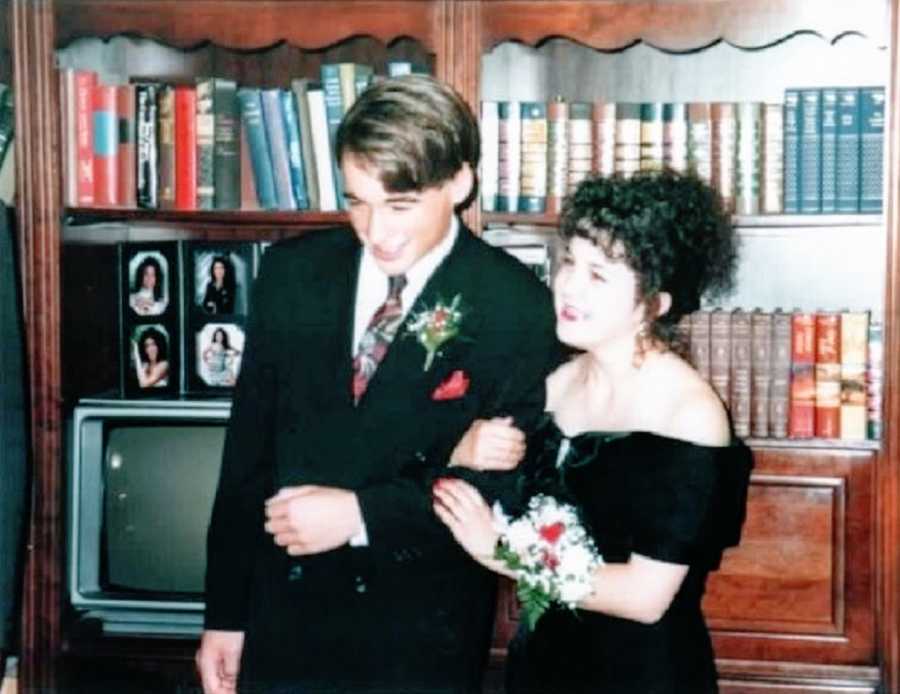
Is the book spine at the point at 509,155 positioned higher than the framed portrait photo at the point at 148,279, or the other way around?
the book spine at the point at 509,155

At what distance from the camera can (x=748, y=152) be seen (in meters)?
2.28

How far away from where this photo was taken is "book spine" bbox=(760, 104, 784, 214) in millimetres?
2266

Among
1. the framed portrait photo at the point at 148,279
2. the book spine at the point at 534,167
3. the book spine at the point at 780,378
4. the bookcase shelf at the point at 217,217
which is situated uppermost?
the book spine at the point at 534,167

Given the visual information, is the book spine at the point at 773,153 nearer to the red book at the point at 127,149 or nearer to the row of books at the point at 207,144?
the row of books at the point at 207,144

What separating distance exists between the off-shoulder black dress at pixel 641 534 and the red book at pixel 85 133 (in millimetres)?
1155

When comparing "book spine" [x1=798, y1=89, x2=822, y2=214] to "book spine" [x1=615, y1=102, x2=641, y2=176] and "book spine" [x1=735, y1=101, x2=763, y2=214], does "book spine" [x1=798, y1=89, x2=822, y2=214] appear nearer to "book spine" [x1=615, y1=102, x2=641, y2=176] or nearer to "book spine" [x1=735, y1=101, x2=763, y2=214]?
"book spine" [x1=735, y1=101, x2=763, y2=214]

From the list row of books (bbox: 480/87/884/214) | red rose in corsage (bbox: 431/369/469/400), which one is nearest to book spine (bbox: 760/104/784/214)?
row of books (bbox: 480/87/884/214)

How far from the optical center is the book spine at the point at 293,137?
2.32 metres

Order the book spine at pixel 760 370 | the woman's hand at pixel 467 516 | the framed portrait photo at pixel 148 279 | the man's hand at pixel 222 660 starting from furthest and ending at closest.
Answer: the framed portrait photo at pixel 148 279 → the book spine at pixel 760 370 → the man's hand at pixel 222 660 → the woman's hand at pixel 467 516

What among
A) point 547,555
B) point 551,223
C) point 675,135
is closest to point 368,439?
point 547,555

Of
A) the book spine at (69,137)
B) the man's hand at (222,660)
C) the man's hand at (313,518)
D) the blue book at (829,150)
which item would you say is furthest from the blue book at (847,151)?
the book spine at (69,137)

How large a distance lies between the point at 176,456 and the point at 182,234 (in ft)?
1.78

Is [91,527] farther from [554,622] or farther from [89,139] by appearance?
[554,622]

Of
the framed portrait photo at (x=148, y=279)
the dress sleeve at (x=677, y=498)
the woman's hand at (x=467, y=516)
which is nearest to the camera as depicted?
the dress sleeve at (x=677, y=498)
